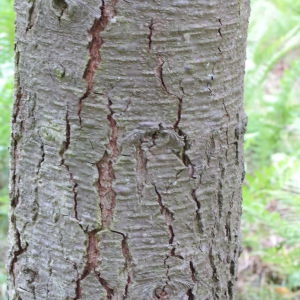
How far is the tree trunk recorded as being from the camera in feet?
3.91

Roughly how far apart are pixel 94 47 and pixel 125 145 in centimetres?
21

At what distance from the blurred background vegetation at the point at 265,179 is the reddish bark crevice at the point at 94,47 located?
4.47 feet

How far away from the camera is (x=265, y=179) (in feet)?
9.71

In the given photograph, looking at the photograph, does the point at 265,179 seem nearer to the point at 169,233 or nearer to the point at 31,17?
the point at 169,233

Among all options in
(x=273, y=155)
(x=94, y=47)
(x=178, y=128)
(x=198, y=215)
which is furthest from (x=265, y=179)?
(x=94, y=47)

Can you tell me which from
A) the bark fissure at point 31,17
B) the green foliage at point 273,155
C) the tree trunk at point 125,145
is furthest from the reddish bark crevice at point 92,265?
the green foliage at point 273,155

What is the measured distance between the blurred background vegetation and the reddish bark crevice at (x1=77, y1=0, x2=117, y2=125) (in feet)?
4.47

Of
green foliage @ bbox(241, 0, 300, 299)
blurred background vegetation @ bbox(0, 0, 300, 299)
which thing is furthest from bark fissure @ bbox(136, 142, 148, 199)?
green foliage @ bbox(241, 0, 300, 299)

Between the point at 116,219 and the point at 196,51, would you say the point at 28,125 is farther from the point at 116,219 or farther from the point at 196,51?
the point at 196,51

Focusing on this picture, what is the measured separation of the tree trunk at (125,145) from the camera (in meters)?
1.19

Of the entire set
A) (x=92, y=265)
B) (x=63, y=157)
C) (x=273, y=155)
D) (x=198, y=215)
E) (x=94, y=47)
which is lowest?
(x=92, y=265)

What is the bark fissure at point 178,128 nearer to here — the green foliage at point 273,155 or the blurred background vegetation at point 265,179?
the blurred background vegetation at point 265,179

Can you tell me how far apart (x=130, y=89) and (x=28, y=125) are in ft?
0.86

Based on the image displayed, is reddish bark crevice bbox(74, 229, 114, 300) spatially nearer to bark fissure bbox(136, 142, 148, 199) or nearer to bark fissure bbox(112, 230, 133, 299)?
bark fissure bbox(112, 230, 133, 299)
